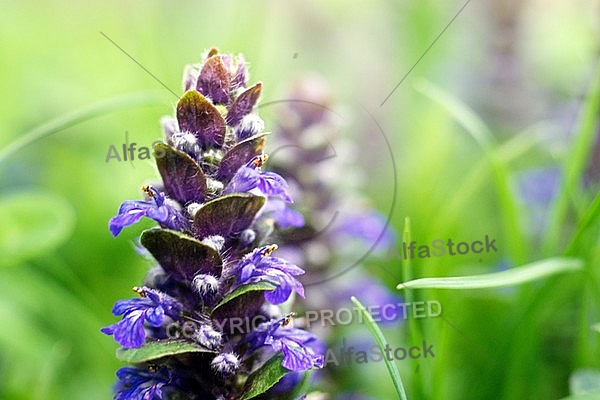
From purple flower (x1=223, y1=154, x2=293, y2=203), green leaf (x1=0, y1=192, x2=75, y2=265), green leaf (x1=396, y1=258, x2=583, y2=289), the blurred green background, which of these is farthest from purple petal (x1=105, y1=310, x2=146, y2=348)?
green leaf (x1=0, y1=192, x2=75, y2=265)

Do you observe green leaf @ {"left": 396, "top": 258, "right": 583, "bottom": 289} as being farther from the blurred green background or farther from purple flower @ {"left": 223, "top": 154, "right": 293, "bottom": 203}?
purple flower @ {"left": 223, "top": 154, "right": 293, "bottom": 203}

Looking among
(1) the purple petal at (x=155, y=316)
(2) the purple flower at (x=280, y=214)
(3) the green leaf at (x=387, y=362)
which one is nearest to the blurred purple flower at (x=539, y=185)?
(2) the purple flower at (x=280, y=214)

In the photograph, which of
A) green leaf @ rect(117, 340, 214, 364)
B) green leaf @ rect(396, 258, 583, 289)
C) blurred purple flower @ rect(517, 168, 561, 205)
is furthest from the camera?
blurred purple flower @ rect(517, 168, 561, 205)

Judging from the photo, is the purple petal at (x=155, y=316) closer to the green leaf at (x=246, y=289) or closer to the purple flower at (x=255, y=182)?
the green leaf at (x=246, y=289)

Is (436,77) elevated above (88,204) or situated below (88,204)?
above

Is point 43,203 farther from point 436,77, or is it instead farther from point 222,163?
point 436,77

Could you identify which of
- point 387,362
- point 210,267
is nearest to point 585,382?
point 387,362

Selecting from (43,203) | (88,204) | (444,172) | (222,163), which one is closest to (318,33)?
(444,172)
